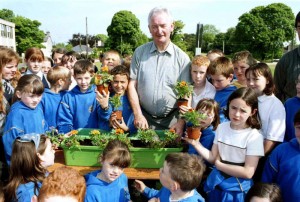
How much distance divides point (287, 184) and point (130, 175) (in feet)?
4.88

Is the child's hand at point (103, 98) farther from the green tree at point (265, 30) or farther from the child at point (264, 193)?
the green tree at point (265, 30)

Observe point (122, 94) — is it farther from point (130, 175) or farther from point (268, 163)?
point (268, 163)

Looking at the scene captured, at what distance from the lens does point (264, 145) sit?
3.17 metres

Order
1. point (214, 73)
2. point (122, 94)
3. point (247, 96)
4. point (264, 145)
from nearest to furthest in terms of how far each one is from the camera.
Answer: point (247, 96)
point (264, 145)
point (214, 73)
point (122, 94)

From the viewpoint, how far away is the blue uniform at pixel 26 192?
2.77 metres

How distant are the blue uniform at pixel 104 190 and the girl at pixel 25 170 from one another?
45 centimetres

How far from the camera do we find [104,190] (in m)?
3.01

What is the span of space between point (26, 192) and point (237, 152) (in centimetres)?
199

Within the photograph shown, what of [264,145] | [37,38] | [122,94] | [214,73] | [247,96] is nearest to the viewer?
[247,96]

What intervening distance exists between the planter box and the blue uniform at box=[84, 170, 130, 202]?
202mm

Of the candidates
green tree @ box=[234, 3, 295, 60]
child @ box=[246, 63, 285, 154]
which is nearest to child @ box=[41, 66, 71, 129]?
child @ box=[246, 63, 285, 154]

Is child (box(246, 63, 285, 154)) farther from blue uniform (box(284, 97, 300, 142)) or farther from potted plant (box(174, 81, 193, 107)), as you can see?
potted plant (box(174, 81, 193, 107))

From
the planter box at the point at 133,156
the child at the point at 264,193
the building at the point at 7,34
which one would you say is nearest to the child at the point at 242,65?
the planter box at the point at 133,156

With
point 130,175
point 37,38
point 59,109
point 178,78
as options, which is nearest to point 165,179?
point 130,175
